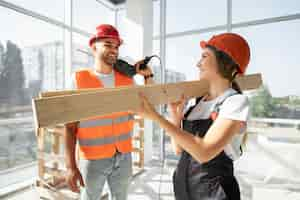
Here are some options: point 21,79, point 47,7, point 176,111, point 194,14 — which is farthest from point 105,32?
point 194,14

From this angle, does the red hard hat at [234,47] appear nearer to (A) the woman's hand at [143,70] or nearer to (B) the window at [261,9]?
(A) the woman's hand at [143,70]

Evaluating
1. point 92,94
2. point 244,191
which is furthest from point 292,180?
point 92,94

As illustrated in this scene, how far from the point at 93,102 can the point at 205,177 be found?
1.98 ft

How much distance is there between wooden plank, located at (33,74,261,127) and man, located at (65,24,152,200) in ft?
1.65

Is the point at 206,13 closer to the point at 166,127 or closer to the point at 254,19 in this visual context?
the point at 254,19

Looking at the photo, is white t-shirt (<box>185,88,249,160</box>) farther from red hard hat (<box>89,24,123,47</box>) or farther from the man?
red hard hat (<box>89,24,123,47</box>)

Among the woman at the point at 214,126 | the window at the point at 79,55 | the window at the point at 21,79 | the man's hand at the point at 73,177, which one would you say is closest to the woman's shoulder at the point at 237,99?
the woman at the point at 214,126

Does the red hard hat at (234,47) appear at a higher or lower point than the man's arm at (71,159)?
higher

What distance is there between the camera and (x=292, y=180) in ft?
9.18

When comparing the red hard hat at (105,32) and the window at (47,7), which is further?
the window at (47,7)

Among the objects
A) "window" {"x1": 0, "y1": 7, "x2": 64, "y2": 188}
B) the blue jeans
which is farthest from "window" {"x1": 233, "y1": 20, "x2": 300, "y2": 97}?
"window" {"x1": 0, "y1": 7, "x2": 64, "y2": 188}

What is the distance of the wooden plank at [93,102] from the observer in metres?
0.46

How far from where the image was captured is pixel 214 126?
0.73 m

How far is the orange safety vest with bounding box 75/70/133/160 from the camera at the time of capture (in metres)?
1.13
